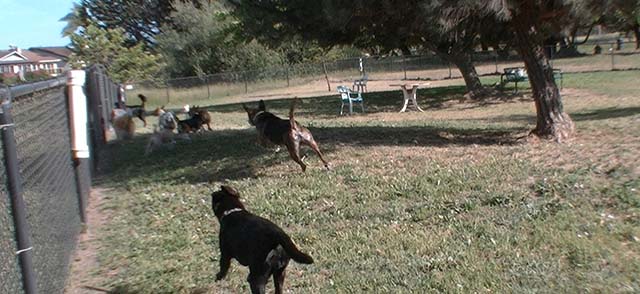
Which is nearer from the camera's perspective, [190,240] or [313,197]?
[190,240]

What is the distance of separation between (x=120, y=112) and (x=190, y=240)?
9.66 meters

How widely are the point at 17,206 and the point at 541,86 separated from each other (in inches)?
370

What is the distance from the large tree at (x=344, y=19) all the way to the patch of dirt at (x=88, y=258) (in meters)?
4.45

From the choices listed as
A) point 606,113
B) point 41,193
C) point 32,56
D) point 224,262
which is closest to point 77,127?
point 41,193

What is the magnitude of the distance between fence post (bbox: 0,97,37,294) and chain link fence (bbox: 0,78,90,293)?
0.5 inches

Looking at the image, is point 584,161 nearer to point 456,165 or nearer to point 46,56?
point 456,165

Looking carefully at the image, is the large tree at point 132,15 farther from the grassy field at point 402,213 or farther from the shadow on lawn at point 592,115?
the grassy field at point 402,213

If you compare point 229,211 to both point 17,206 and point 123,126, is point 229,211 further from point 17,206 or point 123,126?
point 123,126

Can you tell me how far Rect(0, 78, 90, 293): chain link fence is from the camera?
11.9ft

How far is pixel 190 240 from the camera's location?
5961mm

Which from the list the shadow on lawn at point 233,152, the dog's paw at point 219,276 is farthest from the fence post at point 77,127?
→ the dog's paw at point 219,276

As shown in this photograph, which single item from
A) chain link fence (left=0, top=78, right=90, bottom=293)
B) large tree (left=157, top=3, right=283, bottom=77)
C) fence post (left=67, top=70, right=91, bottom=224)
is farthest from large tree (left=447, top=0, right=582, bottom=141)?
large tree (left=157, top=3, right=283, bottom=77)

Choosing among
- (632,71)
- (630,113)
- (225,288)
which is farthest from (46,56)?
(225,288)

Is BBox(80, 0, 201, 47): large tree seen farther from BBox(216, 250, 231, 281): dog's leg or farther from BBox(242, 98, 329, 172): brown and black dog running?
BBox(216, 250, 231, 281): dog's leg
